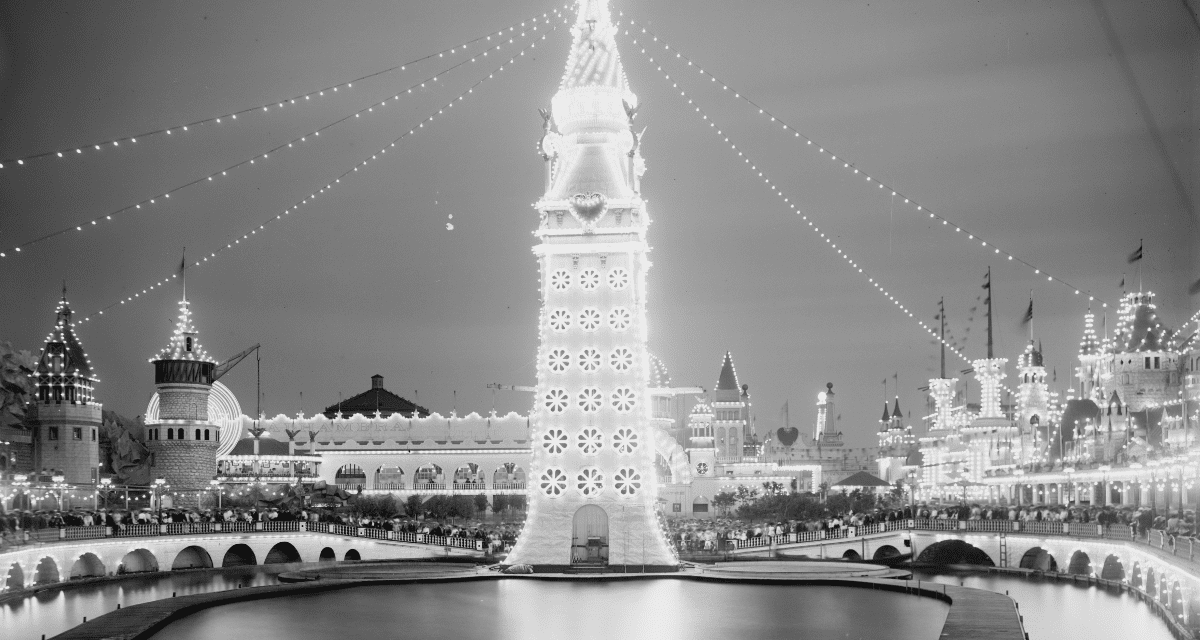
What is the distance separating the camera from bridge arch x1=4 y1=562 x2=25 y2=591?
43969mm

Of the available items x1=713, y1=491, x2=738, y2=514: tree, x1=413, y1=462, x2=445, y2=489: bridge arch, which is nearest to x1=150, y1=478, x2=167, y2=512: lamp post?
x1=413, y1=462, x2=445, y2=489: bridge arch

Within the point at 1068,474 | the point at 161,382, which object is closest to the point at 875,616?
the point at 1068,474

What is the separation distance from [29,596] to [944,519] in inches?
1360

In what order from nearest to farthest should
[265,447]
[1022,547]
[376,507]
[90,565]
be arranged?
[90,565]
[1022,547]
[376,507]
[265,447]

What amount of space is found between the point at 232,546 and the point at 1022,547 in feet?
106

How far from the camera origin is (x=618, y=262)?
1790 inches

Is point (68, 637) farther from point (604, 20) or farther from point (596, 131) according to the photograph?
point (604, 20)

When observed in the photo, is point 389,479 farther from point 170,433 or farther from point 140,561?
point 140,561

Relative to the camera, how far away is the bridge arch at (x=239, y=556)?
58312mm

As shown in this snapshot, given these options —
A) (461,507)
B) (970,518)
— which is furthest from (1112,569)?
(461,507)

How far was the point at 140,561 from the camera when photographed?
179ft

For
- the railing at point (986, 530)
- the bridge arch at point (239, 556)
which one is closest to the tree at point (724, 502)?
the railing at point (986, 530)

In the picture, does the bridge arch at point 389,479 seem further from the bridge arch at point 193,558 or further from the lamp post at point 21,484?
the bridge arch at point 193,558

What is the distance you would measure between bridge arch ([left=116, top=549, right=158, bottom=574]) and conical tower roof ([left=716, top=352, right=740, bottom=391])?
295 ft
